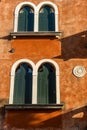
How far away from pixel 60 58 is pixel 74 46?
932 mm

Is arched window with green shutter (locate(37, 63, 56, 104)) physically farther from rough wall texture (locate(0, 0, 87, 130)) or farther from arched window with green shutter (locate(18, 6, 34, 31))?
arched window with green shutter (locate(18, 6, 34, 31))

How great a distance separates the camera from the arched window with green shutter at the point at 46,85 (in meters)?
18.3

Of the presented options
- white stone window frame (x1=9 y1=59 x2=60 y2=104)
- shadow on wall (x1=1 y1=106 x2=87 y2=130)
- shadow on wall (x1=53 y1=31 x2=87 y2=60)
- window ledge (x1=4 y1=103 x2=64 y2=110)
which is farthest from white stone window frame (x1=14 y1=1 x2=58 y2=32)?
shadow on wall (x1=1 y1=106 x2=87 y2=130)

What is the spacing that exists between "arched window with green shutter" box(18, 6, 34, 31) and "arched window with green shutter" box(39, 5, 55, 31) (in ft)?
1.47

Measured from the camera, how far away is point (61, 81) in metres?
18.6

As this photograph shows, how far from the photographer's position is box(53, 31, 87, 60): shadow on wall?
1919 centimetres

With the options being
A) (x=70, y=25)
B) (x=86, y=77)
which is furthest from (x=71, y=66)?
(x=70, y=25)

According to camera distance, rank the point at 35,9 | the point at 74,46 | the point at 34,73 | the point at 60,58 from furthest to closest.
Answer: the point at 35,9, the point at 74,46, the point at 60,58, the point at 34,73

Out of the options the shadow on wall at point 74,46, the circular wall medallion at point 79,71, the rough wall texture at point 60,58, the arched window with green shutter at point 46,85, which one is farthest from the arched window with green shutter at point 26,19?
the circular wall medallion at point 79,71

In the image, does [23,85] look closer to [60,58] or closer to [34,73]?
[34,73]

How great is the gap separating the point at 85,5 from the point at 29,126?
23.0ft

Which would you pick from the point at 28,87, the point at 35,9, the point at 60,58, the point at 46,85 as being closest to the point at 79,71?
the point at 60,58

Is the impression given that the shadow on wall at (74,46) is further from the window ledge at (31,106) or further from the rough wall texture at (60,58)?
the window ledge at (31,106)

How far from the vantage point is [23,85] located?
18656 mm
